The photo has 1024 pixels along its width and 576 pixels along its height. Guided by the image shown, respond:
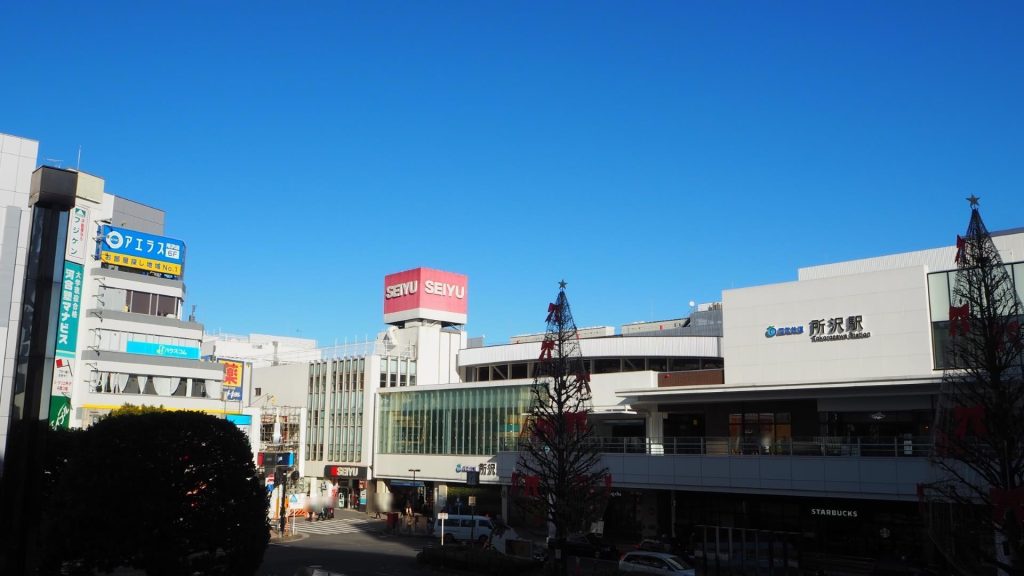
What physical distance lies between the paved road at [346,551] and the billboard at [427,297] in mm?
19587

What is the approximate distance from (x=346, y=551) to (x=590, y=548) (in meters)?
12.9

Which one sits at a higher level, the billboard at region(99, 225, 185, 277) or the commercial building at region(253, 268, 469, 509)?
the billboard at region(99, 225, 185, 277)

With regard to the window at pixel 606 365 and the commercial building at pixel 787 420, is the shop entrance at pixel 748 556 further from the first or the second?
the window at pixel 606 365

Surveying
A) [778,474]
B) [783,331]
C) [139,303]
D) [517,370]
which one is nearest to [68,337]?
[139,303]

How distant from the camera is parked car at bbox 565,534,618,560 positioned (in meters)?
41.0

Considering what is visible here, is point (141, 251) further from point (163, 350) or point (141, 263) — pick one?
point (163, 350)

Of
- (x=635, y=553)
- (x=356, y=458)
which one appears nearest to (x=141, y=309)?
(x=356, y=458)

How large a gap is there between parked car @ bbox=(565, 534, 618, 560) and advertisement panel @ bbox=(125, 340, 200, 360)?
35.3m

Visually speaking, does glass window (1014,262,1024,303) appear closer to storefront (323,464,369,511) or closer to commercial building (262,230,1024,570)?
commercial building (262,230,1024,570)

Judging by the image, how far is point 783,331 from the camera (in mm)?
43531

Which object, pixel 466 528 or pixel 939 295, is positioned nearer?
pixel 939 295

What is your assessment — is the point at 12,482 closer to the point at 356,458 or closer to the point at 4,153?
the point at 4,153

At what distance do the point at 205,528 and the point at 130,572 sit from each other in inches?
431

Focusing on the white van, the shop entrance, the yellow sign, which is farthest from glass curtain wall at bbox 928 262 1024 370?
the yellow sign
